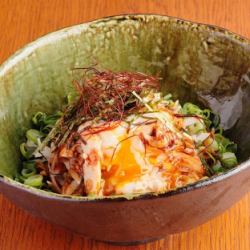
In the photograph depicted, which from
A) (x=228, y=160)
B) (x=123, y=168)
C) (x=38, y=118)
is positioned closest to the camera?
(x=123, y=168)

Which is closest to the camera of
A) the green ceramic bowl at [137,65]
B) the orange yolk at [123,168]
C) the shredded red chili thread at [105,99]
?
the orange yolk at [123,168]

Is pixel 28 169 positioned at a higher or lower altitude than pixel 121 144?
lower

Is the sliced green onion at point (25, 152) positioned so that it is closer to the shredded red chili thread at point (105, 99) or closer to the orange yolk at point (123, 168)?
the shredded red chili thread at point (105, 99)

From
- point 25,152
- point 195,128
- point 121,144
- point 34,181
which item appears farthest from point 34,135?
point 195,128

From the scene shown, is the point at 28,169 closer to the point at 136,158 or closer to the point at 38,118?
the point at 38,118

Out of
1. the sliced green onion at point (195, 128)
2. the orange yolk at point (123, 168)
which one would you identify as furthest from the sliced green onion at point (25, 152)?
the sliced green onion at point (195, 128)

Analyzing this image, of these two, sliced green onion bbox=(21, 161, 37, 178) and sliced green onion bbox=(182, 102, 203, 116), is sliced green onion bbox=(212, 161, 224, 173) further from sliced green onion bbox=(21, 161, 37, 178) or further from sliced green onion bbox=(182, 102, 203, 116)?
sliced green onion bbox=(21, 161, 37, 178)

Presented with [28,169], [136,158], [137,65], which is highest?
[137,65]
